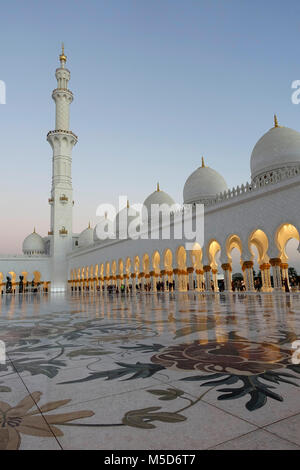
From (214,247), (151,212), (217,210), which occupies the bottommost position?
(214,247)

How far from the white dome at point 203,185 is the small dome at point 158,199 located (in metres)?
3.74

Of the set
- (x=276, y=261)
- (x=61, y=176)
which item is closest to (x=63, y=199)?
(x=61, y=176)

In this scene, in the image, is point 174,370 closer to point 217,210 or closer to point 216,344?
point 216,344

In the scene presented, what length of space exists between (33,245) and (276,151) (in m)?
29.1

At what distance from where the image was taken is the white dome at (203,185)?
18953 millimetres

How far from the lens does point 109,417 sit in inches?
47.8

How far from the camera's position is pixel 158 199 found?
77.5ft

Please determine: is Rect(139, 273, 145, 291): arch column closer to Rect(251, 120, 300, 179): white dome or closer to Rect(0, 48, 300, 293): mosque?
Rect(0, 48, 300, 293): mosque

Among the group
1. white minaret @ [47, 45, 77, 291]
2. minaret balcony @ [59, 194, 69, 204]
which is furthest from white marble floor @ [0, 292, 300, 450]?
white minaret @ [47, 45, 77, 291]

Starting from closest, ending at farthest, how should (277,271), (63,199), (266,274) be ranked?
1. (277,271)
2. (266,274)
3. (63,199)

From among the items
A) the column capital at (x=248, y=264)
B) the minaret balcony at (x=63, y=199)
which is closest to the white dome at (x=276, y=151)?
the column capital at (x=248, y=264)

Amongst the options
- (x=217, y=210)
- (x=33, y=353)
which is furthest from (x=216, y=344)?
(x=217, y=210)

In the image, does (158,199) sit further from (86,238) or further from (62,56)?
(62,56)

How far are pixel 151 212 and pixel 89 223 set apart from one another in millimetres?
15747
